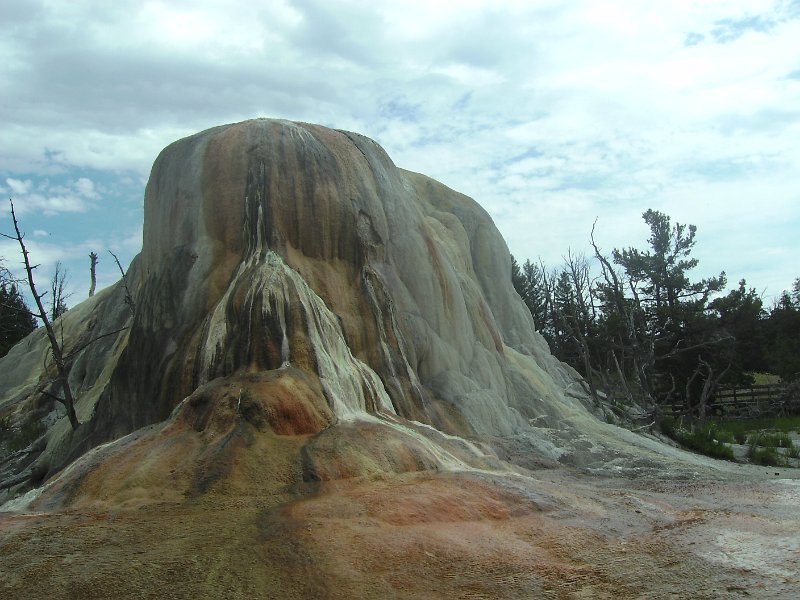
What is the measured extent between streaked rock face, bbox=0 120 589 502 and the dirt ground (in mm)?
1041

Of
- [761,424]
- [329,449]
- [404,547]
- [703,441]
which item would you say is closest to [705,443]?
[703,441]

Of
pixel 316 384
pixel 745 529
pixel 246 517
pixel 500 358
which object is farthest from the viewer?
pixel 500 358

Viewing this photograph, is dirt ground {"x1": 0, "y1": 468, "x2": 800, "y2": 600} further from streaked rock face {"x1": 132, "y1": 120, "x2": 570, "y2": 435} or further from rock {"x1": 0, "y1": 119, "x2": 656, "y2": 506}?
streaked rock face {"x1": 132, "y1": 120, "x2": 570, "y2": 435}

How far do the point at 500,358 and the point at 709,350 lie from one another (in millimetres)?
17939

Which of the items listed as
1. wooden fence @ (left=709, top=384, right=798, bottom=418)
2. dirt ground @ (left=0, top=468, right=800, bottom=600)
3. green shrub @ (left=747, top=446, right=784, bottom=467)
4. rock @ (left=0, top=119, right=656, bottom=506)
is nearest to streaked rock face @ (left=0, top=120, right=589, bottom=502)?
rock @ (left=0, top=119, right=656, bottom=506)

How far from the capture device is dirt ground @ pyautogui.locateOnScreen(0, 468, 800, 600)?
5.51 metres

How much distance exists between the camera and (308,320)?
10461mm

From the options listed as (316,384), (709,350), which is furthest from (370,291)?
(709,350)

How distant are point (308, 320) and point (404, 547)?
15.7 ft

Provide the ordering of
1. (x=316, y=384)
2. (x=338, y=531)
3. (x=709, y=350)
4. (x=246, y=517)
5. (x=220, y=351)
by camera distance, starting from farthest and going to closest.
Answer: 1. (x=709, y=350)
2. (x=220, y=351)
3. (x=316, y=384)
4. (x=246, y=517)
5. (x=338, y=531)

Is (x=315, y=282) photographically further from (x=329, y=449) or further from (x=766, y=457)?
(x=766, y=457)

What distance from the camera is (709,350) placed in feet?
102

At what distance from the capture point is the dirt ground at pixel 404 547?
5.51 meters

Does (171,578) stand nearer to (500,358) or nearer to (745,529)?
(745,529)
